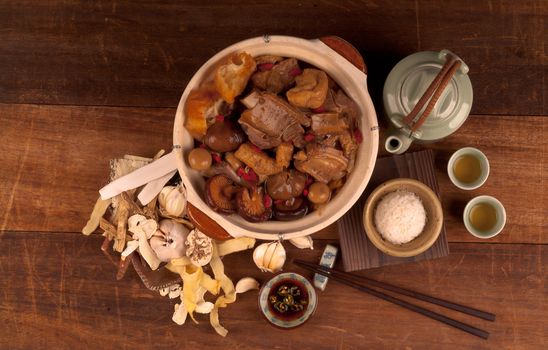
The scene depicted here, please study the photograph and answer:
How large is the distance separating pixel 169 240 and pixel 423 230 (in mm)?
721

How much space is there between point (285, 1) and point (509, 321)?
119 cm

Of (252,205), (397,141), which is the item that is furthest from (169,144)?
(397,141)

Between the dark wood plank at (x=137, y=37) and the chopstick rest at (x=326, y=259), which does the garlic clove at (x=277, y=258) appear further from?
the dark wood plank at (x=137, y=37)

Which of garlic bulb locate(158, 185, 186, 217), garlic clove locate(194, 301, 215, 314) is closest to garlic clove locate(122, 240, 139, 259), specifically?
garlic bulb locate(158, 185, 186, 217)

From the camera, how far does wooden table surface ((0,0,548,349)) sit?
141 cm

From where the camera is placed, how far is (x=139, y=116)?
1.44 metres

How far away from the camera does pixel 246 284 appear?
4.62 feet

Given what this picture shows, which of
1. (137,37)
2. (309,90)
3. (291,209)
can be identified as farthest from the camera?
(137,37)

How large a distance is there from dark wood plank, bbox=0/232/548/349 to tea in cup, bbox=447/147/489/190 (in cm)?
21

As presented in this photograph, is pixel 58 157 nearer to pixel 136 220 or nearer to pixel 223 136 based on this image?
pixel 136 220

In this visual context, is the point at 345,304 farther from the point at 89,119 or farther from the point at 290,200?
the point at 89,119

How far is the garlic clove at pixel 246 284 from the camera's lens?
141 cm

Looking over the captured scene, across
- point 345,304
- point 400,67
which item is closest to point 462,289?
point 345,304

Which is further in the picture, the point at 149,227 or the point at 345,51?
the point at 149,227
